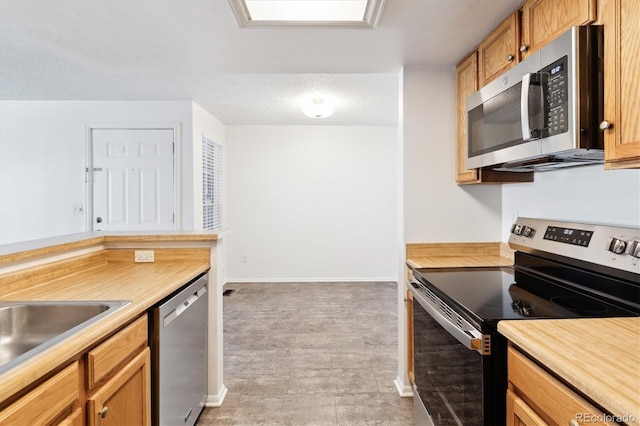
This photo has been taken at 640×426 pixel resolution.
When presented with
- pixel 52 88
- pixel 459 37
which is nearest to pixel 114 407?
pixel 459 37

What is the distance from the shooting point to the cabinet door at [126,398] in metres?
1.08

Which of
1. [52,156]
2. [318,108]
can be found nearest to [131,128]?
[52,156]

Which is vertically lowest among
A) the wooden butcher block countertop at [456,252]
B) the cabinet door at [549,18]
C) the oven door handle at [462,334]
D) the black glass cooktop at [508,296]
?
the oven door handle at [462,334]

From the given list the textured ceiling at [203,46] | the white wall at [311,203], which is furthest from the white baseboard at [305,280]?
the textured ceiling at [203,46]

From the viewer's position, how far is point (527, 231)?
1884mm

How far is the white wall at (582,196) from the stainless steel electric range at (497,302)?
0.44 ft

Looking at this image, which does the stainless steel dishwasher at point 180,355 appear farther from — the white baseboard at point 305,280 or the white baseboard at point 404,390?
the white baseboard at point 305,280

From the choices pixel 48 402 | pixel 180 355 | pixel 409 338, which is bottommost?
pixel 409 338

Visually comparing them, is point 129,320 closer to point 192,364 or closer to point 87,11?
point 192,364

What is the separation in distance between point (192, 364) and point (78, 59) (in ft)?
7.73

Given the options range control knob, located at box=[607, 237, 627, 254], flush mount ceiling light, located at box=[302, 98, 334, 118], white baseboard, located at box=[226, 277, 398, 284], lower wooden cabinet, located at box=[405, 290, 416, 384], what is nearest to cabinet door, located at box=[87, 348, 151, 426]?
lower wooden cabinet, located at box=[405, 290, 416, 384]

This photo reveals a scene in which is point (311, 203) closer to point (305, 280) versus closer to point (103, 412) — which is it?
point (305, 280)

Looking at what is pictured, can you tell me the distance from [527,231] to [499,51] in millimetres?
985

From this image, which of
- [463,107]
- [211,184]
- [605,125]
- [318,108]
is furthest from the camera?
[211,184]
